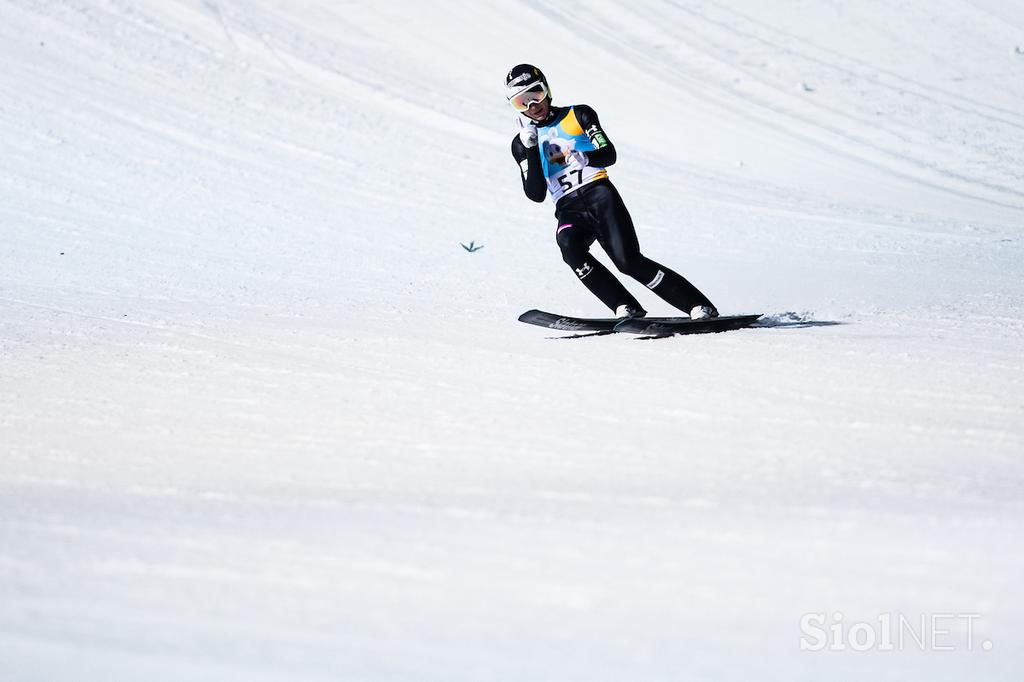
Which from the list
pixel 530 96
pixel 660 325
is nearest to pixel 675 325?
pixel 660 325

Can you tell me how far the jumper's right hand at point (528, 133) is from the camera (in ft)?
23.1

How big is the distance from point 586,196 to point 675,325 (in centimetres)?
91

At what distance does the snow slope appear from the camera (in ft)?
9.63

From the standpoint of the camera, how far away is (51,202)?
12547 millimetres

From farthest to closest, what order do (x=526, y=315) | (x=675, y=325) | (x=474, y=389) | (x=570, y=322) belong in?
(x=526, y=315)
(x=570, y=322)
(x=675, y=325)
(x=474, y=389)

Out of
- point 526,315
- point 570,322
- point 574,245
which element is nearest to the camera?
point 574,245

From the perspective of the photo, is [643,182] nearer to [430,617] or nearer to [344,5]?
[344,5]

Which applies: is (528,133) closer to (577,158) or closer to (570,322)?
(577,158)

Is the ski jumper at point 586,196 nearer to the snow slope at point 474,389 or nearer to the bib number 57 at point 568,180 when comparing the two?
the bib number 57 at point 568,180

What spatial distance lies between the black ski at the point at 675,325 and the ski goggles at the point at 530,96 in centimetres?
132

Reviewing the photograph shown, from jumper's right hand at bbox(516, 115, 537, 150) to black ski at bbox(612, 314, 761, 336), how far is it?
112 centimetres

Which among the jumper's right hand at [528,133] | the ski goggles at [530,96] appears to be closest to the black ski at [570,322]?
the jumper's right hand at [528,133]

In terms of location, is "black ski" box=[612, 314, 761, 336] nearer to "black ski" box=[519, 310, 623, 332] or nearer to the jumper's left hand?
"black ski" box=[519, 310, 623, 332]

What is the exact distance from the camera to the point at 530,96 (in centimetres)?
699
